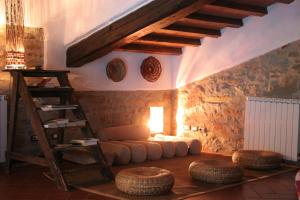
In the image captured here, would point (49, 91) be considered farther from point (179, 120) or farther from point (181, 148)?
point (179, 120)

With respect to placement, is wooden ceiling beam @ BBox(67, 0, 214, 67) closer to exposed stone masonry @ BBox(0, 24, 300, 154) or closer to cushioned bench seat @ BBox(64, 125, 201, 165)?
exposed stone masonry @ BBox(0, 24, 300, 154)

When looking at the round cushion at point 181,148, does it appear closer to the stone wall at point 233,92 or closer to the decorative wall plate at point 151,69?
the stone wall at point 233,92

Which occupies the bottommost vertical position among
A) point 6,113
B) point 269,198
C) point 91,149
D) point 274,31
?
point 269,198

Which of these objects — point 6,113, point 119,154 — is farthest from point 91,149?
point 6,113

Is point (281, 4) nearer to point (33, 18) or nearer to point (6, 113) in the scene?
point (33, 18)

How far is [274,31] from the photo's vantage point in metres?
6.39

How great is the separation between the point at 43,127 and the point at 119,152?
51.9 inches

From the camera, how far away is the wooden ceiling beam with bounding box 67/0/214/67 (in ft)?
16.4

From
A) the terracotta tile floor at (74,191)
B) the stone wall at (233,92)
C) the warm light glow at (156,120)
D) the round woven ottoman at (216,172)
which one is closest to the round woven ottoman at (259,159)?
the terracotta tile floor at (74,191)

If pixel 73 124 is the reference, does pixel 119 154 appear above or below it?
Answer: below

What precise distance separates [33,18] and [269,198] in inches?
150

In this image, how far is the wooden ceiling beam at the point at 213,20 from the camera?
5.97m

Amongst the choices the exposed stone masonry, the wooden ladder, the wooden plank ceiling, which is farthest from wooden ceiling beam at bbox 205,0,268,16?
the wooden ladder

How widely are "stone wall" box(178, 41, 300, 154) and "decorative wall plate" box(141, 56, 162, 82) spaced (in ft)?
1.76
